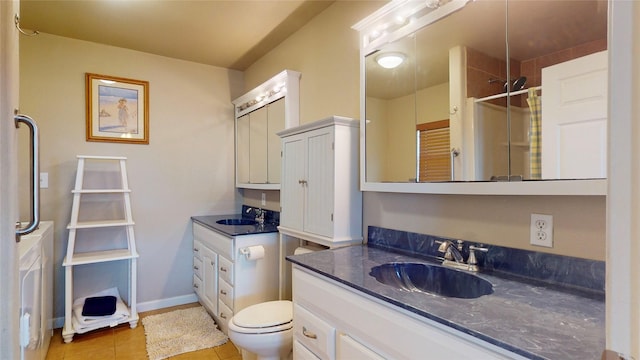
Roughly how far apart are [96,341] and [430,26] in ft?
10.3

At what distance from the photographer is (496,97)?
1306 mm

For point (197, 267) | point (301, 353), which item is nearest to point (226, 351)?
point (197, 267)

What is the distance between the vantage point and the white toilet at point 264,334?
174cm

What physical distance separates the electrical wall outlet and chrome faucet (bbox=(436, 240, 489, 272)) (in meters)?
0.19

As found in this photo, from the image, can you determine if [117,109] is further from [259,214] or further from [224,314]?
[224,314]

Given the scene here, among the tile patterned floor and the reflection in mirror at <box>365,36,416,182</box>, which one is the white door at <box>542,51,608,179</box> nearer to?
the reflection in mirror at <box>365,36,416,182</box>

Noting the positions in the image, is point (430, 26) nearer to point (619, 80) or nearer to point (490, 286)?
point (490, 286)

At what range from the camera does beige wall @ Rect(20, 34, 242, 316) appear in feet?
9.18

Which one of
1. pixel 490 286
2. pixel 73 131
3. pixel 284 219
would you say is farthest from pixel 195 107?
pixel 490 286

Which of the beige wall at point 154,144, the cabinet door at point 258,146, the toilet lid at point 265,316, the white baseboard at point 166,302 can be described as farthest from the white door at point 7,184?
the white baseboard at point 166,302

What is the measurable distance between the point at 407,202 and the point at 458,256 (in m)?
0.41

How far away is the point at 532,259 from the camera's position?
1.24 m

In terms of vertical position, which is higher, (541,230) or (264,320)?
(541,230)

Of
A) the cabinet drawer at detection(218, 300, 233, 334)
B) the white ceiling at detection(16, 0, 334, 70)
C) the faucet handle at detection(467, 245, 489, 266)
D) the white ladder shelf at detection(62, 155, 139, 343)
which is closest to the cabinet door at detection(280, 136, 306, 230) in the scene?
the cabinet drawer at detection(218, 300, 233, 334)
